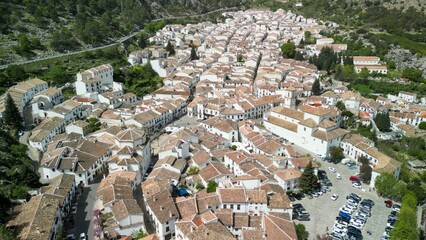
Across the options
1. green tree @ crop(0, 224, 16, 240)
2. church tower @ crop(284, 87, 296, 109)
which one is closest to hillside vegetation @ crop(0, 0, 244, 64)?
green tree @ crop(0, 224, 16, 240)

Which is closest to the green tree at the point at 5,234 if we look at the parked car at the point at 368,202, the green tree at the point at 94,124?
the green tree at the point at 94,124

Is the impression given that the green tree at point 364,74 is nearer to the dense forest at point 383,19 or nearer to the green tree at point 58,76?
the dense forest at point 383,19

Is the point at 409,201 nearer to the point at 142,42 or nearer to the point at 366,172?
the point at 366,172

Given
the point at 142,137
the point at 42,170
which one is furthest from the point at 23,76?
the point at 142,137

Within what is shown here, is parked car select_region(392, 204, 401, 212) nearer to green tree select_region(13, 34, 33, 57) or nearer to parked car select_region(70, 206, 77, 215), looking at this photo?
parked car select_region(70, 206, 77, 215)

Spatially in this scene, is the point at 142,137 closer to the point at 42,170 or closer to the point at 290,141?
the point at 42,170
